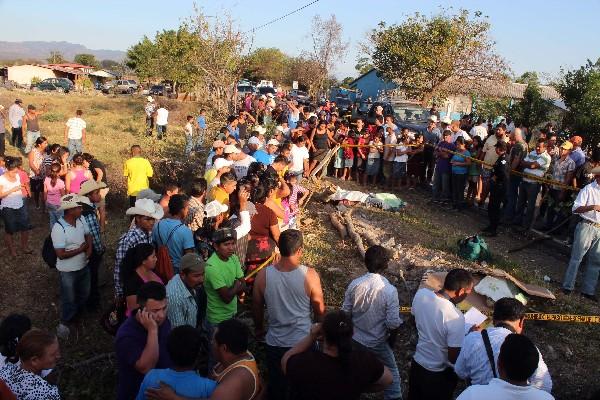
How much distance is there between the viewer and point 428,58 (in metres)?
25.4

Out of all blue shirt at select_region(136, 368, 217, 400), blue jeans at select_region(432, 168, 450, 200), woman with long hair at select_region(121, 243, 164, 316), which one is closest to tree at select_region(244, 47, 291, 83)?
blue jeans at select_region(432, 168, 450, 200)

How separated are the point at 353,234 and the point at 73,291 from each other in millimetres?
Answer: 4520

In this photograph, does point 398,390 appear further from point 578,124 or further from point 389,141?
point 578,124

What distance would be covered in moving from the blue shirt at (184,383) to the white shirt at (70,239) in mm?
3100

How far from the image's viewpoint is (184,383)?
106 inches

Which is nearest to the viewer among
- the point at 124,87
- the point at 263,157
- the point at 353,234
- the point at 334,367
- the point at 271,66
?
the point at 334,367

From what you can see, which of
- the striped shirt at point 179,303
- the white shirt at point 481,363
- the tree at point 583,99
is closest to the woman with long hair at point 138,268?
the striped shirt at point 179,303

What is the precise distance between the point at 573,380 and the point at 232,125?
29.6ft

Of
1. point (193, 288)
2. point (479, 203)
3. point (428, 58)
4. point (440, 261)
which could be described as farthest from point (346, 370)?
point (428, 58)

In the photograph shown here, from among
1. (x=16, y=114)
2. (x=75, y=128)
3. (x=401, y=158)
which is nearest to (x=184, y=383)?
(x=401, y=158)

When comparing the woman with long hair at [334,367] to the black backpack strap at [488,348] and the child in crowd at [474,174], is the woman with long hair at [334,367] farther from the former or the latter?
the child in crowd at [474,174]

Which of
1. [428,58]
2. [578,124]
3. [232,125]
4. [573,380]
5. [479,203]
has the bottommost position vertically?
[573,380]

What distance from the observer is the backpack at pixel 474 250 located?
7555 mm

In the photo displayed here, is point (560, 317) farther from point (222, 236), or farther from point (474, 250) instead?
point (222, 236)
